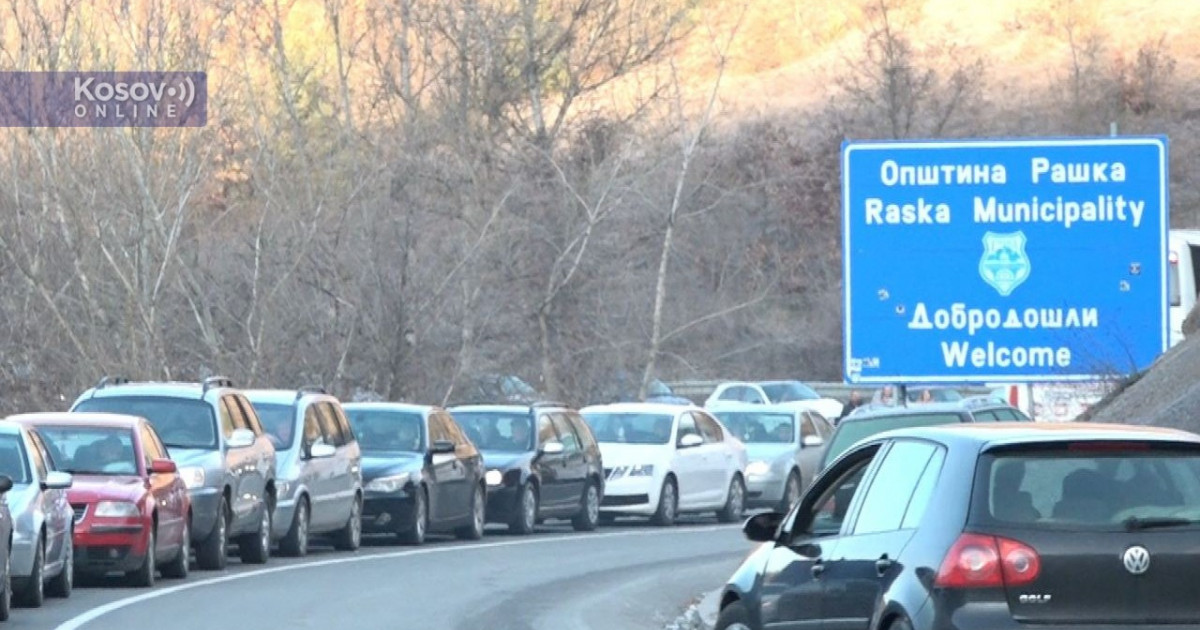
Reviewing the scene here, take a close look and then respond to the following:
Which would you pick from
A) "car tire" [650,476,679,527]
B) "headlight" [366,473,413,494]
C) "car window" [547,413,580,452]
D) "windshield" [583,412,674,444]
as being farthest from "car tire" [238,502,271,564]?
"windshield" [583,412,674,444]

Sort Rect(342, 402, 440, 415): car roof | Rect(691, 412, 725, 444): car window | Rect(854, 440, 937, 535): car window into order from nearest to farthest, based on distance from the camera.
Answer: Rect(854, 440, 937, 535): car window → Rect(342, 402, 440, 415): car roof → Rect(691, 412, 725, 444): car window

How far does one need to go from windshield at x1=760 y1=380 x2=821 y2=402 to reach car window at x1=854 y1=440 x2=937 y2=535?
4457 centimetres

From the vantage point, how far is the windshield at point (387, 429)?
83.4ft

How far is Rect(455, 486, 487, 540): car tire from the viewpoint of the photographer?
25891 mm

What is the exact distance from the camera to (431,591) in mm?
18359

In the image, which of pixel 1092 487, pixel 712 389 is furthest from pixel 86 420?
pixel 712 389

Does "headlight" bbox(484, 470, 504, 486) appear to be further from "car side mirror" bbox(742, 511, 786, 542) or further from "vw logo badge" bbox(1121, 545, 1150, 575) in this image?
"vw logo badge" bbox(1121, 545, 1150, 575)

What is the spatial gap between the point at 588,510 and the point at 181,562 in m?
10.2

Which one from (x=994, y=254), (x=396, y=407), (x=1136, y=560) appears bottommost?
(x=1136, y=560)

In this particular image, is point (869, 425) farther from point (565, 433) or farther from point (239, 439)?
point (565, 433)

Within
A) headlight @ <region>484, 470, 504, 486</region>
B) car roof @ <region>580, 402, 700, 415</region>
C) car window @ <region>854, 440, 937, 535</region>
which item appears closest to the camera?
car window @ <region>854, 440, 937, 535</region>

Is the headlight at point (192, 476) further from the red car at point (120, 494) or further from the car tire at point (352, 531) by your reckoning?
the car tire at point (352, 531)

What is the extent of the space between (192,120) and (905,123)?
1688 inches

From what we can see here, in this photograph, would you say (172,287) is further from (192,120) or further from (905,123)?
(905,123)
